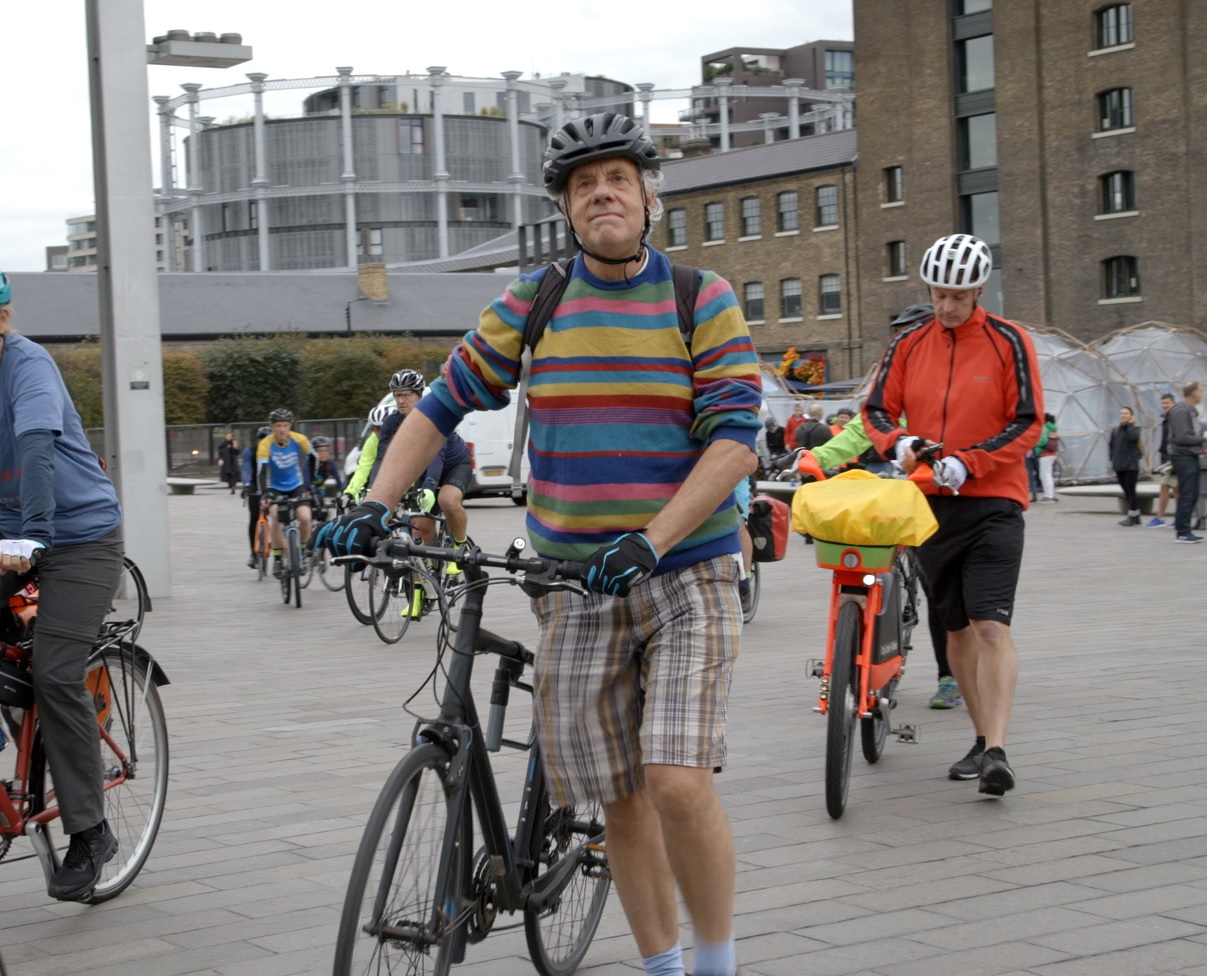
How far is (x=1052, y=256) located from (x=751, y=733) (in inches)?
1703

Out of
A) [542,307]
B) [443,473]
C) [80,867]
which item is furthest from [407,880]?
[443,473]

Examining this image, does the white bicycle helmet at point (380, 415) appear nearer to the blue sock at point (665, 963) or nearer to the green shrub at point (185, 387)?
the blue sock at point (665, 963)

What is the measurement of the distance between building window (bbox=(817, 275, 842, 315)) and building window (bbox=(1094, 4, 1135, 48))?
42.7ft

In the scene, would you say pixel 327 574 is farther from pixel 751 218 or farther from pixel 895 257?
pixel 751 218

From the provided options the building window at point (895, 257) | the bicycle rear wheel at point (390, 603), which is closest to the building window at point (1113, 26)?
the building window at point (895, 257)

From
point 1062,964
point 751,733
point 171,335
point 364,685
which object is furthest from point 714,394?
point 171,335

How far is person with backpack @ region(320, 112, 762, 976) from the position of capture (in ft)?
11.2

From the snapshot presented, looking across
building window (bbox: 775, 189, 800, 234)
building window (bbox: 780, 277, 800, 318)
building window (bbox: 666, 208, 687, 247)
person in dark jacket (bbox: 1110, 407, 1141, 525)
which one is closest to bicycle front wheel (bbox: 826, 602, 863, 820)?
person in dark jacket (bbox: 1110, 407, 1141, 525)

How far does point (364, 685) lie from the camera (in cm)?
952

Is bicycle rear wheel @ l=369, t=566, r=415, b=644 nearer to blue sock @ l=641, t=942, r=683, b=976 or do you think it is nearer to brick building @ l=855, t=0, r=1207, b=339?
blue sock @ l=641, t=942, r=683, b=976

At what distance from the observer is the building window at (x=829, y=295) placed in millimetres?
56031

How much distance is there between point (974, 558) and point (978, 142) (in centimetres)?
4744

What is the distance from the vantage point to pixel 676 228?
62.6 meters

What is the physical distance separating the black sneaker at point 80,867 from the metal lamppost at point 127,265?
9893 mm
